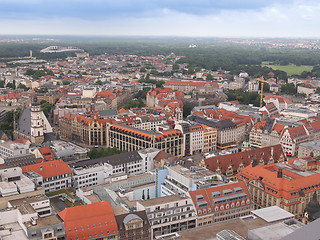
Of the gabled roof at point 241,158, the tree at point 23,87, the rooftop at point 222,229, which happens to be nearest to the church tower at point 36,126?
the gabled roof at point 241,158

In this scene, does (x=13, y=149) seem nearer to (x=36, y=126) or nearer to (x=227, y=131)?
(x=36, y=126)

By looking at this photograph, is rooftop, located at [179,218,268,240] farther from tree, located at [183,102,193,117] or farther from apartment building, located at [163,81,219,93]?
apartment building, located at [163,81,219,93]

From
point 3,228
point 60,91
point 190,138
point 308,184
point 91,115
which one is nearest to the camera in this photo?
point 3,228

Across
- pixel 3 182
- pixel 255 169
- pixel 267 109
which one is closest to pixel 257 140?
pixel 267 109

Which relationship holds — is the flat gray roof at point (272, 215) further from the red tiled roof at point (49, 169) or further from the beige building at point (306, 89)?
the beige building at point (306, 89)

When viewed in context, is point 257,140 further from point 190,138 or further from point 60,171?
point 60,171

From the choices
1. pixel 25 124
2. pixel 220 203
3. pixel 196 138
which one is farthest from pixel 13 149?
pixel 220 203

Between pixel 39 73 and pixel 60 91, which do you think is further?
pixel 39 73
